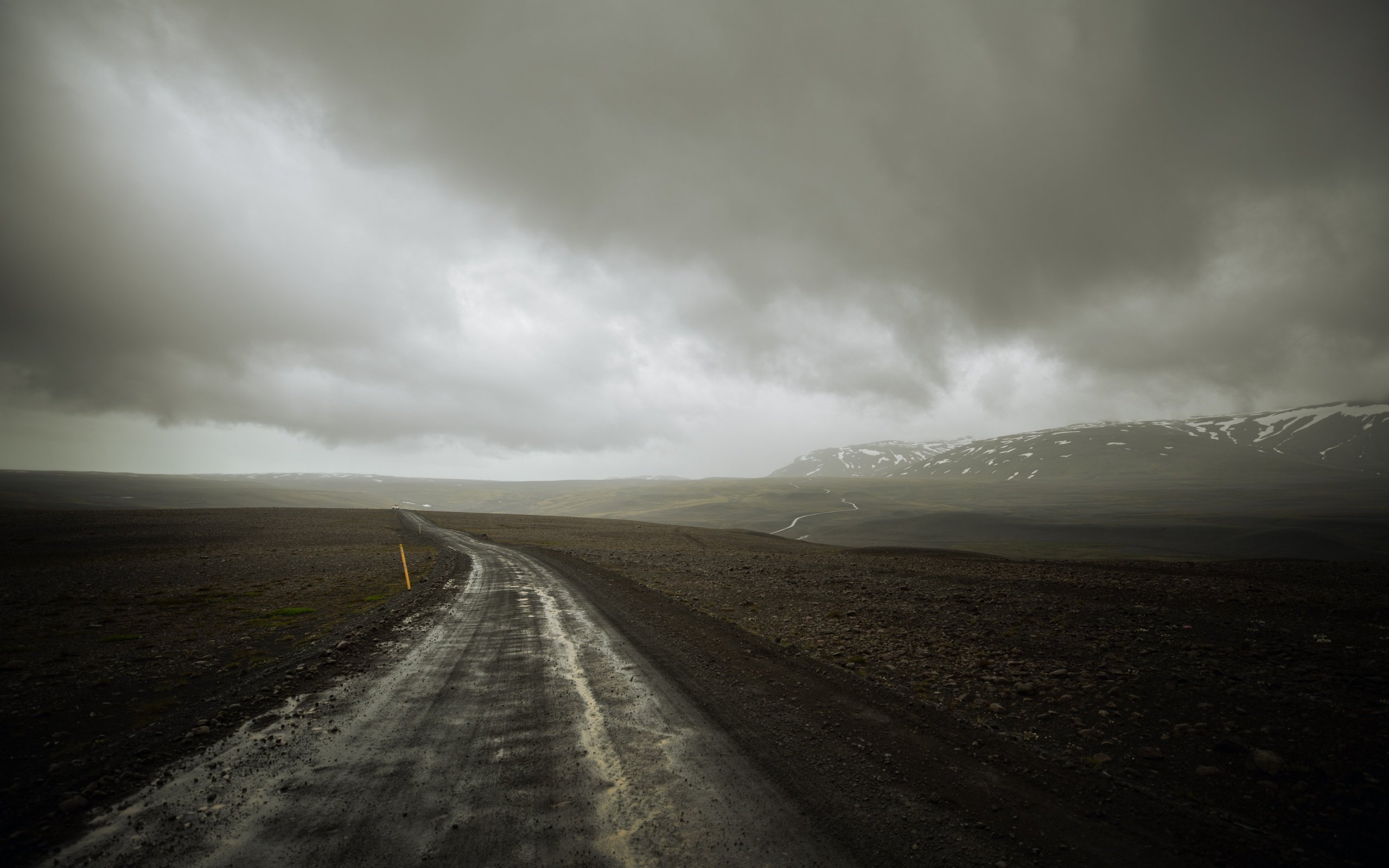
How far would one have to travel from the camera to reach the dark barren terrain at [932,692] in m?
4.94

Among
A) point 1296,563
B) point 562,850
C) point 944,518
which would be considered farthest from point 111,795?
point 944,518

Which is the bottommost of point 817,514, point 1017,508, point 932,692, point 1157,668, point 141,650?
point 817,514

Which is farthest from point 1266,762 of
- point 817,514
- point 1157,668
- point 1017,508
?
point 1017,508

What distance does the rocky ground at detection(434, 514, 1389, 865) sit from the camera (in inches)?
220

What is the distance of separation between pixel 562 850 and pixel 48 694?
10019 mm

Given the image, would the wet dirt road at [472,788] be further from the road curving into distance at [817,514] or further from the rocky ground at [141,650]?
the road curving into distance at [817,514]

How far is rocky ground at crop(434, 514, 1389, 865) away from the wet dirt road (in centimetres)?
373

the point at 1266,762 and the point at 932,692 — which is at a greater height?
the point at 1266,762

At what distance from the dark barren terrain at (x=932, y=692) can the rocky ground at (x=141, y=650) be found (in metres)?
0.06

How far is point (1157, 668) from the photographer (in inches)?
364

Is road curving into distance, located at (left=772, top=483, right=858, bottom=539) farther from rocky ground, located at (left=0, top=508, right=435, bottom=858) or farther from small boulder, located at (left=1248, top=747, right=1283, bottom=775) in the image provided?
small boulder, located at (left=1248, top=747, right=1283, bottom=775)

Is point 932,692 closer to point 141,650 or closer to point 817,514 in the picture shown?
point 141,650

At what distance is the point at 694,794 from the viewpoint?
17.2 ft

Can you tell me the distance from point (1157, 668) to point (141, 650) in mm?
20744
